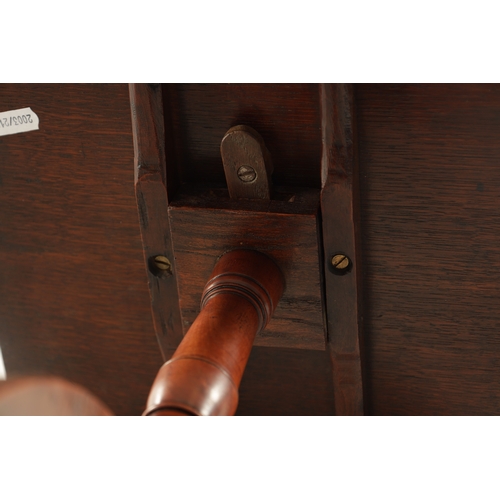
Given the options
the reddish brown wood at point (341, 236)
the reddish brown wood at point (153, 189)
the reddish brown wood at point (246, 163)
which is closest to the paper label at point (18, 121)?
the reddish brown wood at point (153, 189)

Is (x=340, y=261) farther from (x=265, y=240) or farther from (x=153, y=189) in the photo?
(x=153, y=189)

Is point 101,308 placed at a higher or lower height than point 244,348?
higher

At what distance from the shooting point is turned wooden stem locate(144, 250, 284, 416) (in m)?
0.68

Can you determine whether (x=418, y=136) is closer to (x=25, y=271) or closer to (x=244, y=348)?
(x=244, y=348)

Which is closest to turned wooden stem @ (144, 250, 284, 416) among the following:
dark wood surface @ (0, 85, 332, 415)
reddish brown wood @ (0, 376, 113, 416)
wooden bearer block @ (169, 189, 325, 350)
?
wooden bearer block @ (169, 189, 325, 350)

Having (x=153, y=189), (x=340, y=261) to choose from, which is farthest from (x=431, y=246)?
(x=153, y=189)

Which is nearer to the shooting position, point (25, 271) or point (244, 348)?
point (244, 348)

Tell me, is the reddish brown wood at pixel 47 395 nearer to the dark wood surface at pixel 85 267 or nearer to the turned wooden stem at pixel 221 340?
the dark wood surface at pixel 85 267

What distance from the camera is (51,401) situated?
122 cm

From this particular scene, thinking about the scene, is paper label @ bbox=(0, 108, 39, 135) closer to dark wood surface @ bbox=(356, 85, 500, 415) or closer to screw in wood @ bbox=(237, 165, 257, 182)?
screw in wood @ bbox=(237, 165, 257, 182)

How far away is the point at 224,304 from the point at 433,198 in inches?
11.6

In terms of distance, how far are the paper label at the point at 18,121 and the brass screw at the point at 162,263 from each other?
0.80 feet

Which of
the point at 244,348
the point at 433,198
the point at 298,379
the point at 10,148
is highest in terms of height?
the point at 10,148

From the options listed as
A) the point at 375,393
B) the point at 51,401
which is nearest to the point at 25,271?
the point at 51,401
